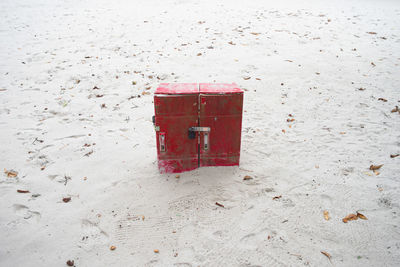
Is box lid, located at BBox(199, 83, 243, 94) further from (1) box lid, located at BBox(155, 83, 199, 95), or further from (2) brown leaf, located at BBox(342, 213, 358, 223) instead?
(2) brown leaf, located at BBox(342, 213, 358, 223)

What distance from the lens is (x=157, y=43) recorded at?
8.09 m

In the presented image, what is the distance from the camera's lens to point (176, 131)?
3.22m

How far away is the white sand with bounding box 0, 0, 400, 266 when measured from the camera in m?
2.54

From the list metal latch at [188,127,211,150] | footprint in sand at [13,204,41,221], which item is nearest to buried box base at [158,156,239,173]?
metal latch at [188,127,211,150]

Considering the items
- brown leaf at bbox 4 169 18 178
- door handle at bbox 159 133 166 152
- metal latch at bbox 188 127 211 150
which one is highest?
metal latch at bbox 188 127 211 150

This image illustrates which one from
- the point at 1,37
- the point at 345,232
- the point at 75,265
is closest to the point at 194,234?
the point at 75,265

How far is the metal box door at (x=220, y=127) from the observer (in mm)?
3102

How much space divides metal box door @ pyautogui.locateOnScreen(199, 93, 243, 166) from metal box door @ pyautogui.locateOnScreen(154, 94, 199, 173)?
0.36ft

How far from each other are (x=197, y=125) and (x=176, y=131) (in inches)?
11.3

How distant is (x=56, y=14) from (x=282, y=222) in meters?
12.4

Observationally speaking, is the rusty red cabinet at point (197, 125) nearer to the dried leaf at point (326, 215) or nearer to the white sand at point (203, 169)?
the white sand at point (203, 169)

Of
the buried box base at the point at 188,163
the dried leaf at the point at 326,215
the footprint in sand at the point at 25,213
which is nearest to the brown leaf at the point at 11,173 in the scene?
the footprint in sand at the point at 25,213

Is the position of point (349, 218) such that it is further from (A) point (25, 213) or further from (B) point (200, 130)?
(A) point (25, 213)

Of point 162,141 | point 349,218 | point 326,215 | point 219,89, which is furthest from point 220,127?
point 349,218
